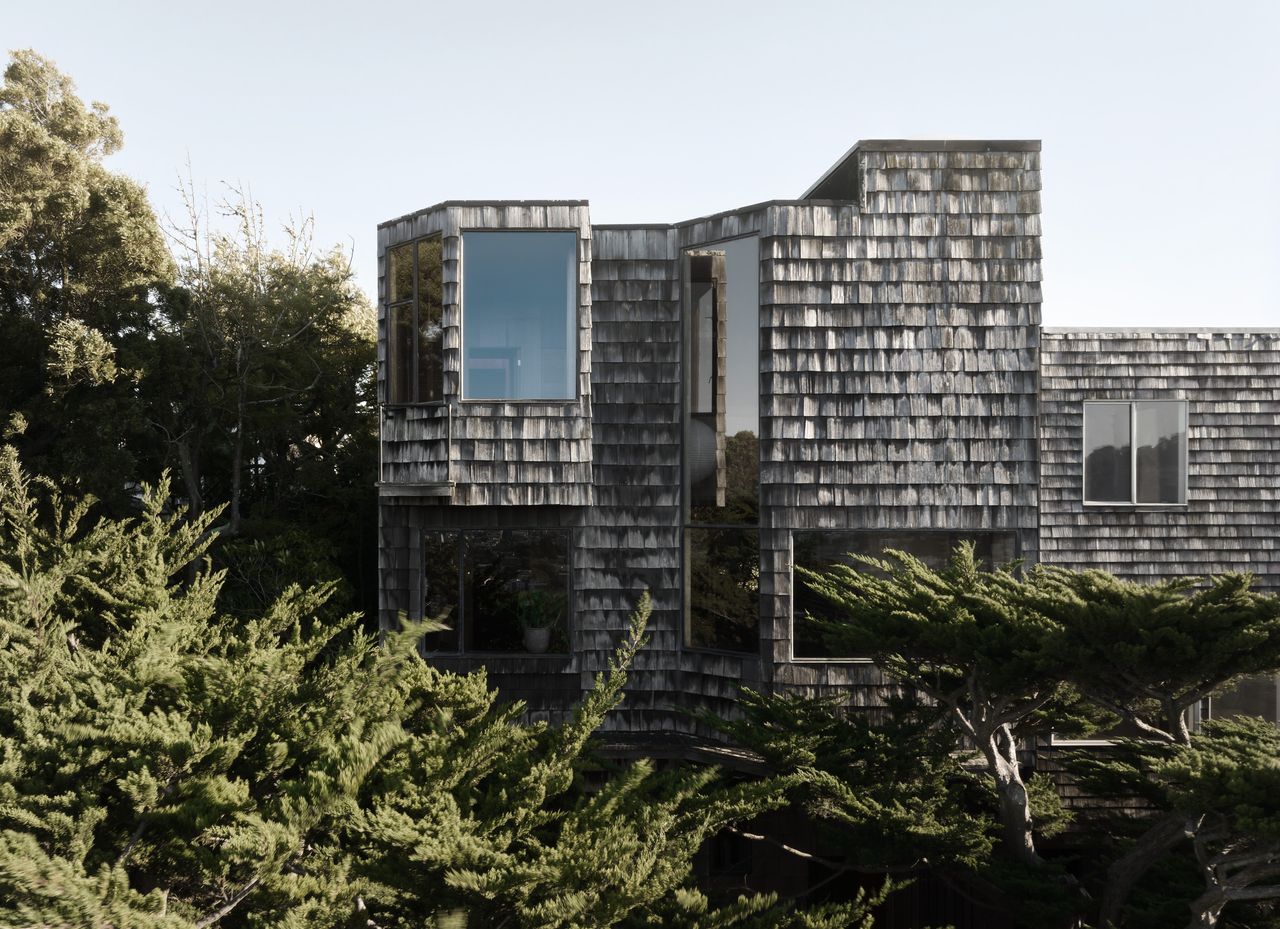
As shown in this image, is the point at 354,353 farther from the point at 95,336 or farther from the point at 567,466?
the point at 567,466

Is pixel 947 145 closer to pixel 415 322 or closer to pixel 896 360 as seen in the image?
pixel 896 360

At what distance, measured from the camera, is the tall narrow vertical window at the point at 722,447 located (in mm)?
9984

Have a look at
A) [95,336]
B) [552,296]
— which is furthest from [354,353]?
[552,296]

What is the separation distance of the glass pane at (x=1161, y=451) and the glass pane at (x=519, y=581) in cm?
784

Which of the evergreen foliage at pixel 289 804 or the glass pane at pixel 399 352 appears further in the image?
the glass pane at pixel 399 352

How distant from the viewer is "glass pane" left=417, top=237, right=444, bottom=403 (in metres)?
10.1

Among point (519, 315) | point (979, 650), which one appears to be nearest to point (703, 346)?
point (519, 315)

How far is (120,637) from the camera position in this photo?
714 centimetres

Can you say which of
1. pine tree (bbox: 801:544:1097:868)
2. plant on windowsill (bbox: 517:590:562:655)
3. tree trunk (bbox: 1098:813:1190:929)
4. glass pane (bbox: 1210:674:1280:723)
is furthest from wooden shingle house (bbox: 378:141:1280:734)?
glass pane (bbox: 1210:674:1280:723)

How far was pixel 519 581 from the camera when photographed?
10.3 metres

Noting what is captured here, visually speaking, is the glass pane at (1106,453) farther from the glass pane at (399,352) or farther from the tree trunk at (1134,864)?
the glass pane at (399,352)

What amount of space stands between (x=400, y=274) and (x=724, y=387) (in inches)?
171

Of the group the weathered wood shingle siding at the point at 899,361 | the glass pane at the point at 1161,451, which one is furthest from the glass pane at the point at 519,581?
the glass pane at the point at 1161,451

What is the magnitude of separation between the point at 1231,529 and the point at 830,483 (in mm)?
5932
